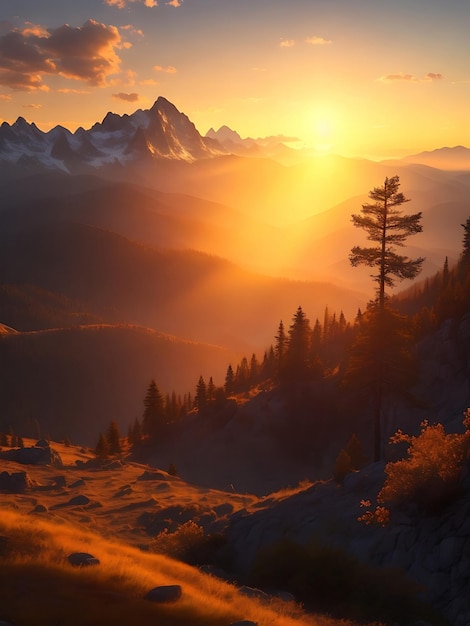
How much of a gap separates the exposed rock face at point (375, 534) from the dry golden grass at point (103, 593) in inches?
150

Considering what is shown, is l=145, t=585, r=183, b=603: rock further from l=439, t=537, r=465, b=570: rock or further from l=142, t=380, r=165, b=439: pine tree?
l=142, t=380, r=165, b=439: pine tree

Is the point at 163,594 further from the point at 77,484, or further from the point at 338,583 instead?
the point at 77,484

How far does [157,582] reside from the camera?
1532 centimetres

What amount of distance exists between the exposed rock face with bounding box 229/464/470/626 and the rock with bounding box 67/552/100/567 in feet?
25.6

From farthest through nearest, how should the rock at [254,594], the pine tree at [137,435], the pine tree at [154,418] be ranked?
1. the pine tree at [137,435]
2. the pine tree at [154,418]
3. the rock at [254,594]

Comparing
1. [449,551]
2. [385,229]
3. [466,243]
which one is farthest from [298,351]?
→ [449,551]

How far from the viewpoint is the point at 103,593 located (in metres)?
13.6

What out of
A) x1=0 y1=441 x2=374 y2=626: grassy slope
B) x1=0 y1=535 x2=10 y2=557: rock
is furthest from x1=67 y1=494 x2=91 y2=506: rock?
x1=0 y1=535 x2=10 y2=557: rock

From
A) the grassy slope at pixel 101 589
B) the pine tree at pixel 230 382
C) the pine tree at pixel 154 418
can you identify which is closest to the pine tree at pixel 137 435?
the pine tree at pixel 154 418

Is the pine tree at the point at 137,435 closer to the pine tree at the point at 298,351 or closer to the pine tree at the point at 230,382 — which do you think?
the pine tree at the point at 230,382

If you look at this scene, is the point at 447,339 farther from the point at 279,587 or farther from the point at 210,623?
the point at 210,623

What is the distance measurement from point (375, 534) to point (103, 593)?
10.9 metres

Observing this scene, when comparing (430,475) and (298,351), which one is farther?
(298,351)

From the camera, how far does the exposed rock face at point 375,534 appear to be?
1559cm
